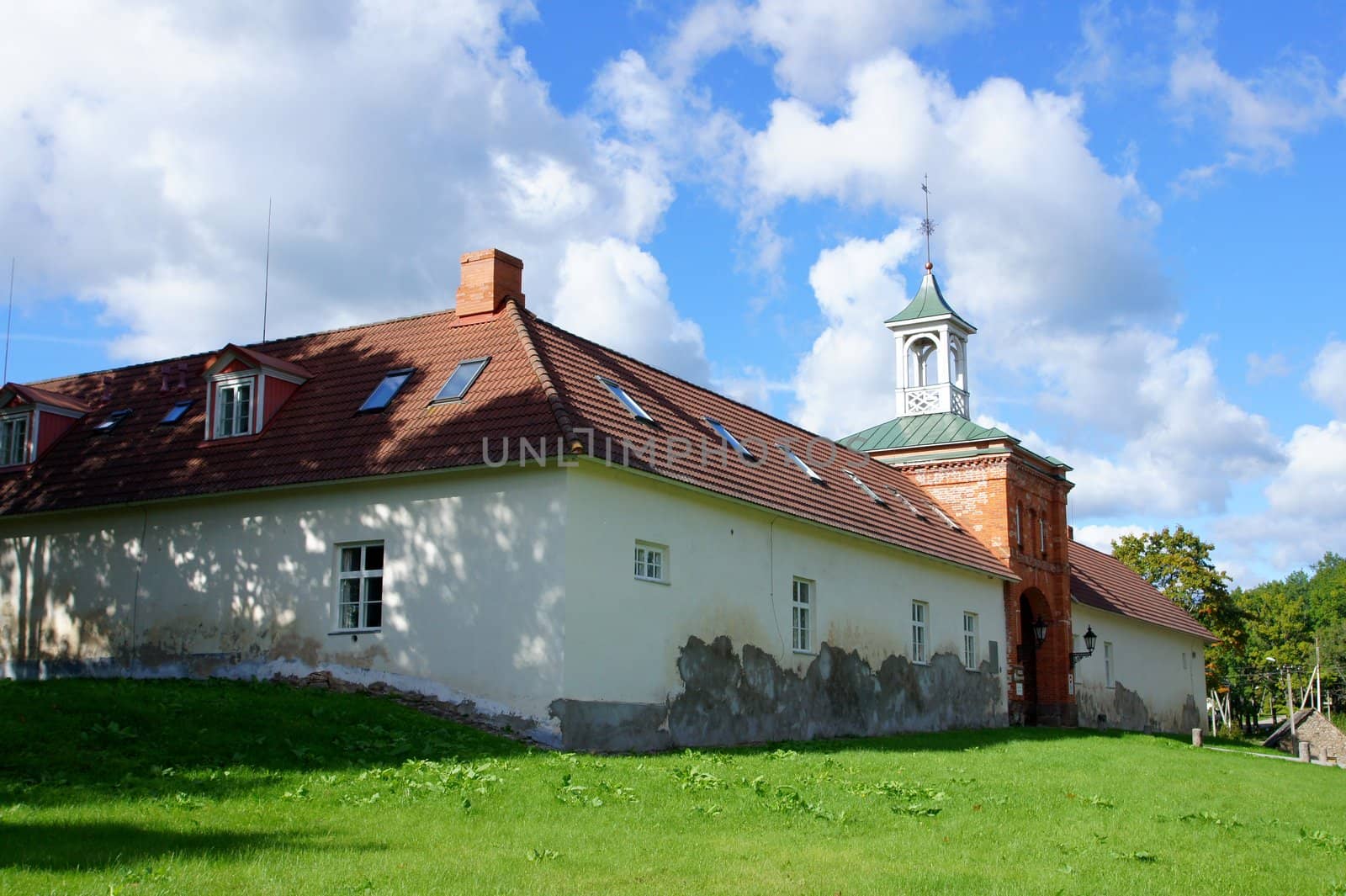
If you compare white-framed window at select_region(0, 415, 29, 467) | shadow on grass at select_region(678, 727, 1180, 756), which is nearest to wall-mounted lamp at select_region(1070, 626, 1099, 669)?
shadow on grass at select_region(678, 727, 1180, 756)

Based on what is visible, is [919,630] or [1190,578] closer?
[919,630]

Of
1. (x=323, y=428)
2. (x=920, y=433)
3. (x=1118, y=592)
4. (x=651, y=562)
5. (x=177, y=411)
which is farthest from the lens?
(x=1118, y=592)

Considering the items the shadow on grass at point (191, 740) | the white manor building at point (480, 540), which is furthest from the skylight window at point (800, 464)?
the shadow on grass at point (191, 740)

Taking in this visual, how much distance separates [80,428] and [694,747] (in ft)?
42.9

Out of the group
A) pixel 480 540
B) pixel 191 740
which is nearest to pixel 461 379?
pixel 480 540

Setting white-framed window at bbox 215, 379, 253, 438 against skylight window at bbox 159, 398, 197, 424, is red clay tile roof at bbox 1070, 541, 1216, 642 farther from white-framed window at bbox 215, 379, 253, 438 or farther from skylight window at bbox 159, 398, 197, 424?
skylight window at bbox 159, 398, 197, 424

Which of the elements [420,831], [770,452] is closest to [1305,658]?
[770,452]

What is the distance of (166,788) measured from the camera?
34.6 ft

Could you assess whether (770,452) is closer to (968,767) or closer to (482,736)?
(968,767)

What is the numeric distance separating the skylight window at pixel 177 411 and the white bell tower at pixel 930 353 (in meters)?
20.9

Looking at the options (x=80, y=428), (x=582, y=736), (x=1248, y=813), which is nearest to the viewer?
(x=1248, y=813)

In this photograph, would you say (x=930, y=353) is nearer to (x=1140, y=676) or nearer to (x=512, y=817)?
(x=1140, y=676)

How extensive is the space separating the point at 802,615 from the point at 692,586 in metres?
3.96

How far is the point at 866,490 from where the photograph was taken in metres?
27.4
